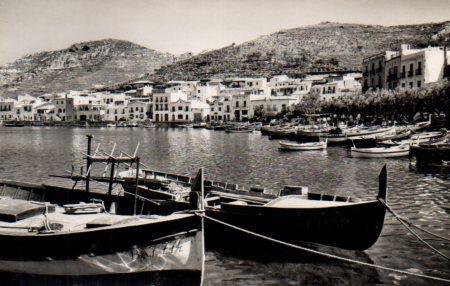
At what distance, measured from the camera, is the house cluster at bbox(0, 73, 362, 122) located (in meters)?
107

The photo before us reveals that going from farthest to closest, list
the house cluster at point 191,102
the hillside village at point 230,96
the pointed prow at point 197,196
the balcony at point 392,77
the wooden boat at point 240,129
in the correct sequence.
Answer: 1. the house cluster at point 191,102
2. the wooden boat at point 240,129
3. the balcony at point 392,77
4. the hillside village at point 230,96
5. the pointed prow at point 197,196

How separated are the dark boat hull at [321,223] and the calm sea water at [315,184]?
733 mm

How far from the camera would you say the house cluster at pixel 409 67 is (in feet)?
210

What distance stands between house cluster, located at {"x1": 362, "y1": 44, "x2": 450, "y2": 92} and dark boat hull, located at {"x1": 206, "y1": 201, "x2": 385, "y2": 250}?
179ft

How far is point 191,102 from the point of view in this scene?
12138 cm

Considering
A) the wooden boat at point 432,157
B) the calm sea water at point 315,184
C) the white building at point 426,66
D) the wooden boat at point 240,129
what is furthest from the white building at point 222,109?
the wooden boat at point 432,157

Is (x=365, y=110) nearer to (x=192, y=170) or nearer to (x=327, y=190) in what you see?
(x=192, y=170)

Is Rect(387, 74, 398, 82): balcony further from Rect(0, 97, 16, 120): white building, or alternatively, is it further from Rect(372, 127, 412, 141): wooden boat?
Rect(0, 97, 16, 120): white building

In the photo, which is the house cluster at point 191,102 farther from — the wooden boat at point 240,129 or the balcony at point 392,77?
the balcony at point 392,77

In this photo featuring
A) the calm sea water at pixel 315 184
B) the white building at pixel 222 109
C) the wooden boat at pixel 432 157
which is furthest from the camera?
the white building at pixel 222 109

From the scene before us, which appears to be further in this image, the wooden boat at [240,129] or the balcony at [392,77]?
the wooden boat at [240,129]

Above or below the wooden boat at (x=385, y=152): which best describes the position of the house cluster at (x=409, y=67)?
above

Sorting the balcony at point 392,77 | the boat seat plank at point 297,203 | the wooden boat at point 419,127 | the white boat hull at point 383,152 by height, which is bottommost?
the white boat hull at point 383,152

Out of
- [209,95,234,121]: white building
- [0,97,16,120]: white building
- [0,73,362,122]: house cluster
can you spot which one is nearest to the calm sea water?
[0,73,362,122]: house cluster
